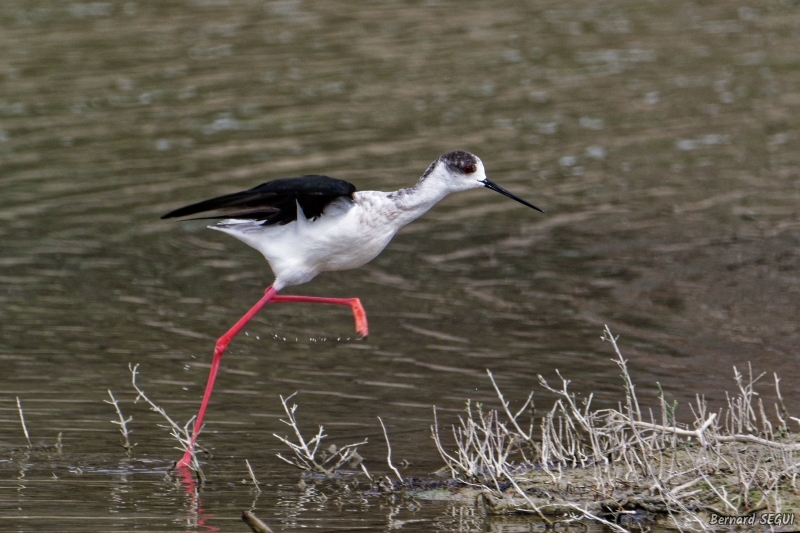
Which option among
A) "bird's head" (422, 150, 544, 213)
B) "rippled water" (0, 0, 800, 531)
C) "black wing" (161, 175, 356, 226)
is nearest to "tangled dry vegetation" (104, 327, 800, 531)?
"rippled water" (0, 0, 800, 531)

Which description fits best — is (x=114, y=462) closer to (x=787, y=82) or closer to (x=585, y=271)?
(x=585, y=271)

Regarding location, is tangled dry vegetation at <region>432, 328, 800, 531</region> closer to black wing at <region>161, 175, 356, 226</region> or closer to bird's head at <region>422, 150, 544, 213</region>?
black wing at <region>161, 175, 356, 226</region>

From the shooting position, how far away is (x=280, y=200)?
7.20 m

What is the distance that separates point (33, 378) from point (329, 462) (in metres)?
2.44

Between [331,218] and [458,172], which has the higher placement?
[458,172]

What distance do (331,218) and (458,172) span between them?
2.59 feet

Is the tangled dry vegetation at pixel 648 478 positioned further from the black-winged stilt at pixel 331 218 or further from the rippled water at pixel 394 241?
the black-winged stilt at pixel 331 218

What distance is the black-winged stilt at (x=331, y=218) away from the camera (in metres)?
7.22

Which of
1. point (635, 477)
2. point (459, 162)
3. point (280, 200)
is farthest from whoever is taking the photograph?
point (459, 162)

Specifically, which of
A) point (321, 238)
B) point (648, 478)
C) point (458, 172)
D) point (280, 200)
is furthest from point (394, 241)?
point (648, 478)

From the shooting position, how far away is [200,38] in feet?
62.2

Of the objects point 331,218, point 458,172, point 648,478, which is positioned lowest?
point 648,478

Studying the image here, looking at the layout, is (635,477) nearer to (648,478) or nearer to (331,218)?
(648,478)

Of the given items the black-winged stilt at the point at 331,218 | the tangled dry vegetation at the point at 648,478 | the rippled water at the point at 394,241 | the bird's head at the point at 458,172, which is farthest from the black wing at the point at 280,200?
the tangled dry vegetation at the point at 648,478
